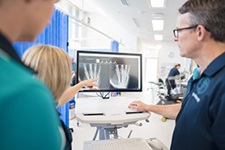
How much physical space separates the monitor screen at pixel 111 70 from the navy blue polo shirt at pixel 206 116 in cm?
Result: 90

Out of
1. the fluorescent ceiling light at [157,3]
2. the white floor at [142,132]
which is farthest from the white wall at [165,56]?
the white floor at [142,132]

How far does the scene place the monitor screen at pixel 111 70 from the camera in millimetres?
1757

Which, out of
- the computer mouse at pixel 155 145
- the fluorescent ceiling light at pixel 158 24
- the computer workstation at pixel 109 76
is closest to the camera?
the computer mouse at pixel 155 145

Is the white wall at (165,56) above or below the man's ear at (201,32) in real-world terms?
above

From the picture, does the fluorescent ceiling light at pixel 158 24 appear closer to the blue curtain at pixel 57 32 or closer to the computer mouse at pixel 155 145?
the blue curtain at pixel 57 32

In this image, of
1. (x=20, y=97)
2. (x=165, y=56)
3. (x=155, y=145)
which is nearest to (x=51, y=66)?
(x=20, y=97)

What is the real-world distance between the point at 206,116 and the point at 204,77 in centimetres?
22

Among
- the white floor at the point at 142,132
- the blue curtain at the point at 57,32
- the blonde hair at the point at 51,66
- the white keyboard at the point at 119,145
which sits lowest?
the white floor at the point at 142,132

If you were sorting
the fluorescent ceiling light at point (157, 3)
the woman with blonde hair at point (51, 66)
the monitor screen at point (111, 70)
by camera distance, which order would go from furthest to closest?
the fluorescent ceiling light at point (157, 3) < the monitor screen at point (111, 70) < the woman with blonde hair at point (51, 66)

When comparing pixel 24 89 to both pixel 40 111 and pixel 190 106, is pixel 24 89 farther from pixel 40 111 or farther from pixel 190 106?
pixel 190 106

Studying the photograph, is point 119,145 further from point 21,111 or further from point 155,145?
point 21,111

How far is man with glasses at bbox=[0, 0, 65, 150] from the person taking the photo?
30cm

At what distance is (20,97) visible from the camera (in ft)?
1.00

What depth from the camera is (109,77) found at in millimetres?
1838
